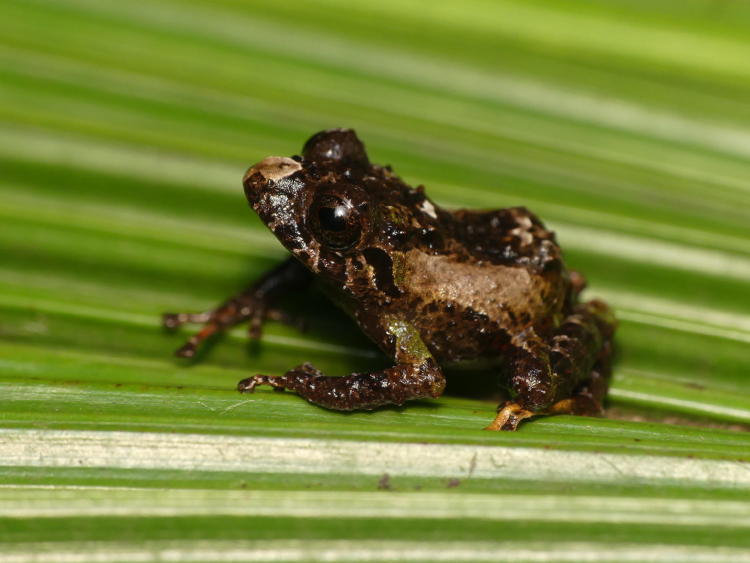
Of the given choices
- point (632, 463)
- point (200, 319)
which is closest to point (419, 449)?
point (632, 463)

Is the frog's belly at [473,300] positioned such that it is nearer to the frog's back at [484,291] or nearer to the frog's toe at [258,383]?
the frog's back at [484,291]

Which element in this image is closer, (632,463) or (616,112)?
(632,463)

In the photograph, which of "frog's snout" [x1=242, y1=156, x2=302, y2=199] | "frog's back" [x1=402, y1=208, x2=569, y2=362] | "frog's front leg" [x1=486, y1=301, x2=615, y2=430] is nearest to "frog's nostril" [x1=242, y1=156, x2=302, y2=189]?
"frog's snout" [x1=242, y1=156, x2=302, y2=199]

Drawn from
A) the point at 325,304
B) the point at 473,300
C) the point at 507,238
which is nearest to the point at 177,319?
the point at 325,304

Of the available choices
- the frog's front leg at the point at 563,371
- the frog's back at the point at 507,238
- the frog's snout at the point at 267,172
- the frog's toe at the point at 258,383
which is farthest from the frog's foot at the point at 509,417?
the frog's snout at the point at 267,172

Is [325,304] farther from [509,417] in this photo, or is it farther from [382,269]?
[509,417]

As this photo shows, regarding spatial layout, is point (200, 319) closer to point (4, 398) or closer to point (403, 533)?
point (4, 398)

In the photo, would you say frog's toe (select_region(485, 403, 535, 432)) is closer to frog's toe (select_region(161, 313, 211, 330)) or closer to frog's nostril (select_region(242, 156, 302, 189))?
frog's nostril (select_region(242, 156, 302, 189))
